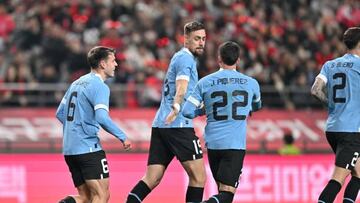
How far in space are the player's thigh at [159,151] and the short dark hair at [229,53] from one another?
53.5 inches

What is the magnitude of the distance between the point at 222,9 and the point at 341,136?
12.6 metres

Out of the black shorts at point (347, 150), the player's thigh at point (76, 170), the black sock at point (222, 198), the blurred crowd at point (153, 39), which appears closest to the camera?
the black sock at point (222, 198)

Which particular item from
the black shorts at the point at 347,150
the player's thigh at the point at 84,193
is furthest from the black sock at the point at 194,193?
the black shorts at the point at 347,150

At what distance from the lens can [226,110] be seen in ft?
38.0

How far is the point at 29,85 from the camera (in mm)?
19984

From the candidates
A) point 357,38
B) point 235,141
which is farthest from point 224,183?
point 357,38

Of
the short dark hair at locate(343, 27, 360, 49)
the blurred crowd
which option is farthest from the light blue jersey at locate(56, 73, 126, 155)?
the blurred crowd

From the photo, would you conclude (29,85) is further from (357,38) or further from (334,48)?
(357,38)

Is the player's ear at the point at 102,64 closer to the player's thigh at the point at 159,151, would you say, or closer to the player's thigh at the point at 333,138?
the player's thigh at the point at 159,151

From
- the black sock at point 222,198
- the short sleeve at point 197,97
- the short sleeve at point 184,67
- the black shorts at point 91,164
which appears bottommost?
the black sock at point 222,198

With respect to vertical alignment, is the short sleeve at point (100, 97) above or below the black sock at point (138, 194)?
above

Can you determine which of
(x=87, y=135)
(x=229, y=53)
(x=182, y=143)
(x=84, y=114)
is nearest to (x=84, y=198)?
(x=87, y=135)

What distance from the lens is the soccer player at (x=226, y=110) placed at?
1155 centimetres

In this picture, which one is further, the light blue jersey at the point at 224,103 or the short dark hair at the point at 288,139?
the short dark hair at the point at 288,139
